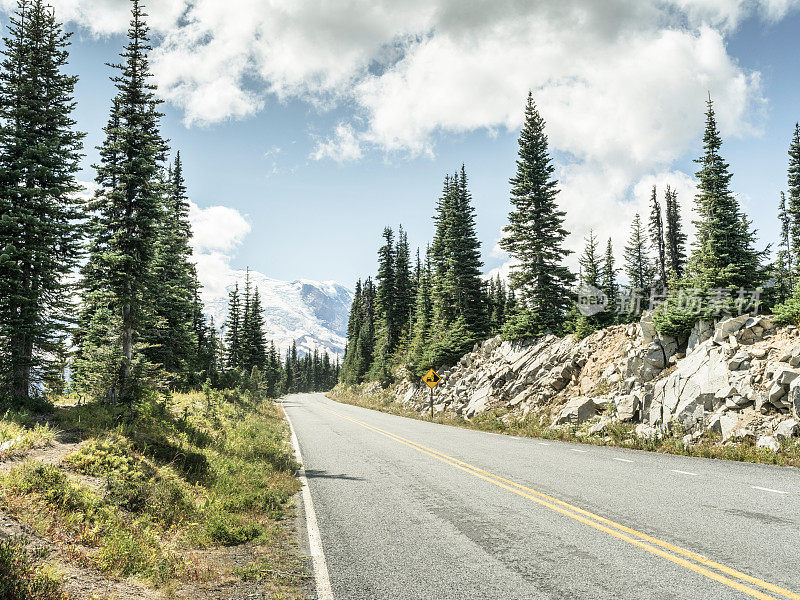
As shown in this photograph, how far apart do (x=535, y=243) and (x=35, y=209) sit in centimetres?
2651

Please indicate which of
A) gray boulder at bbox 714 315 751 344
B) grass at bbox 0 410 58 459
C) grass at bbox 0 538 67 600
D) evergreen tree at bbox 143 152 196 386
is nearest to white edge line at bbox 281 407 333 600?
grass at bbox 0 538 67 600

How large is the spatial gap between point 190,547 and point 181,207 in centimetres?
3348

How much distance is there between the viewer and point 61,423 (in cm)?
1167

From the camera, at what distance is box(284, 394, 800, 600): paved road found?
14.9ft

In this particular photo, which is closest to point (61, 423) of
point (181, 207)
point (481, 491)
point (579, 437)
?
point (481, 491)

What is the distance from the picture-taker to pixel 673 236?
55.8m

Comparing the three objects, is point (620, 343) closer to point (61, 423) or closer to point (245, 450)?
point (245, 450)

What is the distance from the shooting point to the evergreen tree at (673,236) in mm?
54616

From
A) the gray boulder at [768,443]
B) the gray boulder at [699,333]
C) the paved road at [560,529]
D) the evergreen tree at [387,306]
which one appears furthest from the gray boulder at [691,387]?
the evergreen tree at [387,306]

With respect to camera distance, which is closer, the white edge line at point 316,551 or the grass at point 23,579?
the grass at point 23,579

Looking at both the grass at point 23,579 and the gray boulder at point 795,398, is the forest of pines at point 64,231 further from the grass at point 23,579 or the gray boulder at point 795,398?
the gray boulder at point 795,398

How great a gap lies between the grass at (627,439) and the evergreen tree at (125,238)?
591 inches

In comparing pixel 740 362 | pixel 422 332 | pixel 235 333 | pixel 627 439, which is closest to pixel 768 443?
pixel 740 362

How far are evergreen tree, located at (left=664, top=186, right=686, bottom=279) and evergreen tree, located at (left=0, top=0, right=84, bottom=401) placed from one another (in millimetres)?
57901
